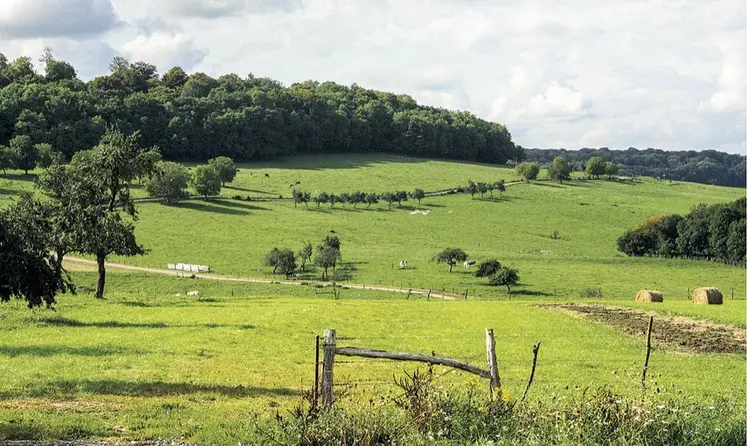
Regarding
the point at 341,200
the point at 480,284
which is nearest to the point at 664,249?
the point at 480,284

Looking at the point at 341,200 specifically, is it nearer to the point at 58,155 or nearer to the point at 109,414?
the point at 58,155

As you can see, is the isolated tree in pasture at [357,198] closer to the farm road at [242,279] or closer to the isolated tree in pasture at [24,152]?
the farm road at [242,279]

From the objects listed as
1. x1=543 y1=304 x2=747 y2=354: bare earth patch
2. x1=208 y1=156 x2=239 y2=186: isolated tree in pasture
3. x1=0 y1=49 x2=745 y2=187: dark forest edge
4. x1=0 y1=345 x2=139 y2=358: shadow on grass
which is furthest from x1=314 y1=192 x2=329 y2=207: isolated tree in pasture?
x1=0 y1=345 x2=139 y2=358: shadow on grass

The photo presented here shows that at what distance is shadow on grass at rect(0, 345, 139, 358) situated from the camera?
82.6 feet

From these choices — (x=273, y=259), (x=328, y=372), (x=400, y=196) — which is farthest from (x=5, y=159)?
(x=328, y=372)

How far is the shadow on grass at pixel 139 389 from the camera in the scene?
18.9 meters

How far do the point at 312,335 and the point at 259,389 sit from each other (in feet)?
46.0

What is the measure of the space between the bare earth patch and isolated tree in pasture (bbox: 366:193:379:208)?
82.9m

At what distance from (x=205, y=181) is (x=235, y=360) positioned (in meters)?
101

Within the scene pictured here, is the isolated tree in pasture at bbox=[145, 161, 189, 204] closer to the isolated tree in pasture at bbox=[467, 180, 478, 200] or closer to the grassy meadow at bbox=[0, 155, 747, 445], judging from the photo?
the grassy meadow at bbox=[0, 155, 747, 445]

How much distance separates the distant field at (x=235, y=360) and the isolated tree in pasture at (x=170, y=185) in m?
69.3

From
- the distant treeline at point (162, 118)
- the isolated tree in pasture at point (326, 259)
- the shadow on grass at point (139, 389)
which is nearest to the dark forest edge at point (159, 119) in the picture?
the distant treeline at point (162, 118)

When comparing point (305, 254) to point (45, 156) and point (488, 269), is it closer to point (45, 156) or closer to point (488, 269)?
point (488, 269)

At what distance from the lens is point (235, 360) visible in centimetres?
2612
